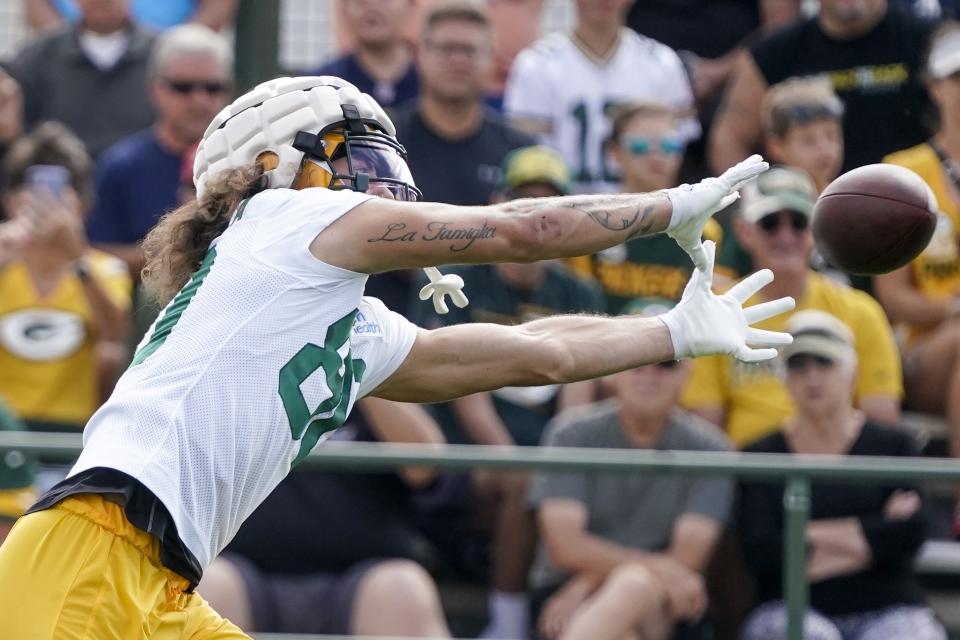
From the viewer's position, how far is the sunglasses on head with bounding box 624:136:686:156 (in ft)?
Answer: 24.7

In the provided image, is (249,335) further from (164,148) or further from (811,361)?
(164,148)

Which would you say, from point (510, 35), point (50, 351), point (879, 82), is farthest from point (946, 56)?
point (50, 351)

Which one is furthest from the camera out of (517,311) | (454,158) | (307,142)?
(454,158)

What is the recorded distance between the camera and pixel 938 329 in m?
7.20

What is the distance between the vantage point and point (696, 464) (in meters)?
6.21

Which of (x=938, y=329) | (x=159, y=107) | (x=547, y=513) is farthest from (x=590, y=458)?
(x=159, y=107)

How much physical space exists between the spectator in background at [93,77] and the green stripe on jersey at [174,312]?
4197mm

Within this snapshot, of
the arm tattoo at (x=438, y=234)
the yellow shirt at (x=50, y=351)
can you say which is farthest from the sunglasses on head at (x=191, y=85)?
the arm tattoo at (x=438, y=234)

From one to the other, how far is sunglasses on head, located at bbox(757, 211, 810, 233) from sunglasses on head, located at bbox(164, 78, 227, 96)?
98.9 inches

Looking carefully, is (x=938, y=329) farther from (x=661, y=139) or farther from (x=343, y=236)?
(x=343, y=236)

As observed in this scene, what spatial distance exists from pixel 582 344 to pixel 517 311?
2521 mm

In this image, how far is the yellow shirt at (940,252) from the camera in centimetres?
728

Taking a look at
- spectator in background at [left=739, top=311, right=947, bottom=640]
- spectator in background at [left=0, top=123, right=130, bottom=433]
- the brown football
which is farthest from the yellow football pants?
spectator in background at [left=0, top=123, right=130, bottom=433]

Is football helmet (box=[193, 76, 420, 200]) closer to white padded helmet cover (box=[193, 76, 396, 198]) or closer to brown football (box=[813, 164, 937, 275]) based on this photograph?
white padded helmet cover (box=[193, 76, 396, 198])
